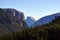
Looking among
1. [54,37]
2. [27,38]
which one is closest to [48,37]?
[54,37]

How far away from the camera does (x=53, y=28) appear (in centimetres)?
3866

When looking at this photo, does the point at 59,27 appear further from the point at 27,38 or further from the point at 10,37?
the point at 10,37

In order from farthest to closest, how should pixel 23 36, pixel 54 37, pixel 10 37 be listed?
pixel 10 37 → pixel 23 36 → pixel 54 37

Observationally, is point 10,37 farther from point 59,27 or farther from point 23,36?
point 59,27

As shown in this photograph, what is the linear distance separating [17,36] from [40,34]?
4.92 m

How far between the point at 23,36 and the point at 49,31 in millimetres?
5274

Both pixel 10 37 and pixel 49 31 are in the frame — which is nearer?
pixel 49 31

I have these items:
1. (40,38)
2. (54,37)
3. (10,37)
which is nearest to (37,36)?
(40,38)

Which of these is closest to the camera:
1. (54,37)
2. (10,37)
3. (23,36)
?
(54,37)

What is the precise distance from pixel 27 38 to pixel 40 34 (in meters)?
2.86

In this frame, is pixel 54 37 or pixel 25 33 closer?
pixel 54 37

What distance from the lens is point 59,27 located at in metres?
38.8

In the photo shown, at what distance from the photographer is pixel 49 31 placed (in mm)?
39156

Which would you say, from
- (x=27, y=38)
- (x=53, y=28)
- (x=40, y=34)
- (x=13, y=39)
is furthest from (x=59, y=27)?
(x=13, y=39)
